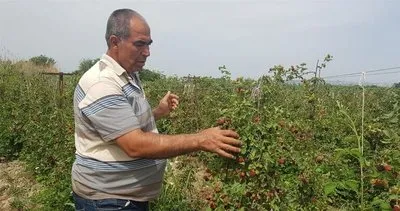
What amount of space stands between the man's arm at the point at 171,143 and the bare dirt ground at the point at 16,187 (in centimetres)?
353

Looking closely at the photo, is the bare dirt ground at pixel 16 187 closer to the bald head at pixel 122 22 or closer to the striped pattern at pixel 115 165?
the striped pattern at pixel 115 165

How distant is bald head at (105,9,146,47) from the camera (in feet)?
7.17

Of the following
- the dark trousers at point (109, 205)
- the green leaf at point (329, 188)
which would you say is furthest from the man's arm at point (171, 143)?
the green leaf at point (329, 188)

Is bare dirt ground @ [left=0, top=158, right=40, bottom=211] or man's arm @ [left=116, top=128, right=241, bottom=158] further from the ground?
man's arm @ [left=116, top=128, right=241, bottom=158]

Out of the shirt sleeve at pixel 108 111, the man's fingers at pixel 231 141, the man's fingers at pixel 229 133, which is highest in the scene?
the shirt sleeve at pixel 108 111

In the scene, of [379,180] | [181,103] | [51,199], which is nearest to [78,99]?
[379,180]

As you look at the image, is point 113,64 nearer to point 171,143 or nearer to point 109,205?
point 171,143

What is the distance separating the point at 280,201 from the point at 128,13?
49.2 inches

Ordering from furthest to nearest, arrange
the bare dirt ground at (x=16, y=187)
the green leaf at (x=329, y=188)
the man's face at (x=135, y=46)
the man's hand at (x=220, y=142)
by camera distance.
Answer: the bare dirt ground at (x=16, y=187) → the green leaf at (x=329, y=188) → the man's face at (x=135, y=46) → the man's hand at (x=220, y=142)

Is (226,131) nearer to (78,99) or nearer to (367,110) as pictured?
(78,99)

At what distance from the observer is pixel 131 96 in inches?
88.4

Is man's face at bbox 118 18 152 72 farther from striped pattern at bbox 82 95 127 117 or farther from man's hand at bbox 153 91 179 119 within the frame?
man's hand at bbox 153 91 179 119

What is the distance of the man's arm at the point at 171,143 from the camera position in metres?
2.01

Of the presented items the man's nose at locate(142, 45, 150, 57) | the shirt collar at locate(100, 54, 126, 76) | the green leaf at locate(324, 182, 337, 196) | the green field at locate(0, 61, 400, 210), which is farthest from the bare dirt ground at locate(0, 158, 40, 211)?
the green leaf at locate(324, 182, 337, 196)
